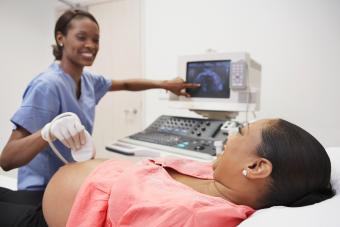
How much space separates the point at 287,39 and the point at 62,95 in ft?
5.11

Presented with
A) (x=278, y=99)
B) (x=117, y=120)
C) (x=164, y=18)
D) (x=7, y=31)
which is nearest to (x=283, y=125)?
(x=278, y=99)

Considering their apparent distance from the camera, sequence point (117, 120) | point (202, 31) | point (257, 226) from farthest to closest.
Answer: point (117, 120), point (202, 31), point (257, 226)

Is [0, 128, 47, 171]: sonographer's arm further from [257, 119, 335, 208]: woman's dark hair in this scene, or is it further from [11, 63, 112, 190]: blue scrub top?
[257, 119, 335, 208]: woman's dark hair

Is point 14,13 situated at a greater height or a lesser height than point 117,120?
greater

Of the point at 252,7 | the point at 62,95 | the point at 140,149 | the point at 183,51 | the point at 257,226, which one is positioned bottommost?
the point at 140,149

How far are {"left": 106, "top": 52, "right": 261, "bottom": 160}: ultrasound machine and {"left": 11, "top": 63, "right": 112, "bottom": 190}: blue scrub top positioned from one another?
32 centimetres

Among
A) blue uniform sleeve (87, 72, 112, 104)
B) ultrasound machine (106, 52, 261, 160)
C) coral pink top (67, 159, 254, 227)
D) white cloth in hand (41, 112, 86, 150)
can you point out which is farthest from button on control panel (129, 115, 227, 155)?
white cloth in hand (41, 112, 86, 150)

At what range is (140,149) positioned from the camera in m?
1.37

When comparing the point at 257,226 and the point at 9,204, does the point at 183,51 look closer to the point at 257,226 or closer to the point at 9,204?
the point at 9,204

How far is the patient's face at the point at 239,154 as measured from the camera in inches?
27.2

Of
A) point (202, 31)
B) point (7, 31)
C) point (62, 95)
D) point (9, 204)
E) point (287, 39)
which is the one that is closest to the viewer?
point (9, 204)

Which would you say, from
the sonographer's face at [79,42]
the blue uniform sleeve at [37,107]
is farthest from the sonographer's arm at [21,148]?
the sonographer's face at [79,42]

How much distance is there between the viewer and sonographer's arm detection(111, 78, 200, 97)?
1.59 meters

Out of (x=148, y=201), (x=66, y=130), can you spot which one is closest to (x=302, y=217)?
(x=148, y=201)
